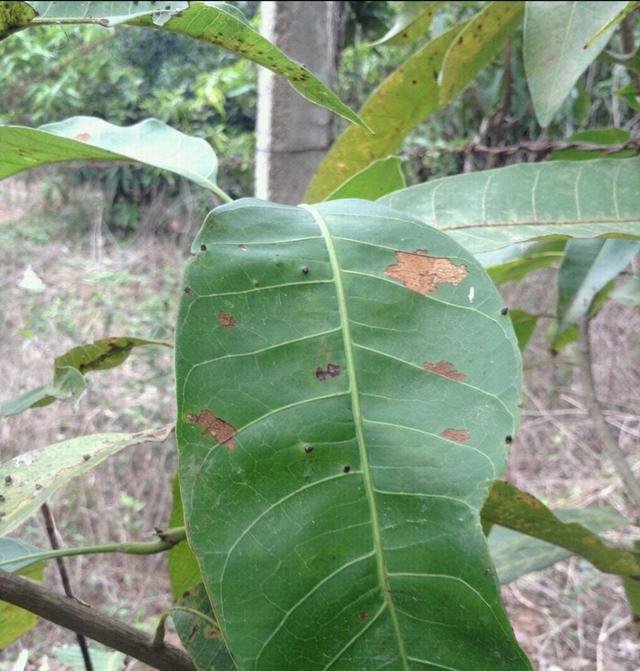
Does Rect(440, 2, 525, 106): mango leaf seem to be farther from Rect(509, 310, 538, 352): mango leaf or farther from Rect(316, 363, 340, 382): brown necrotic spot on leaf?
Rect(316, 363, 340, 382): brown necrotic spot on leaf

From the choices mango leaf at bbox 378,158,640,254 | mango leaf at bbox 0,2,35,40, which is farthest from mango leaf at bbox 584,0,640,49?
mango leaf at bbox 0,2,35,40

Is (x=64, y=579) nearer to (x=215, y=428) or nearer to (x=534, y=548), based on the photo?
(x=215, y=428)

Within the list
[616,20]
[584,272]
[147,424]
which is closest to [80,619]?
[616,20]

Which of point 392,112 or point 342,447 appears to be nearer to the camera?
point 342,447

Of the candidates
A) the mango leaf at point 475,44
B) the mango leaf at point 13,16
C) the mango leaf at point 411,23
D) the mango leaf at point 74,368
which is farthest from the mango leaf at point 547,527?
the mango leaf at point 411,23

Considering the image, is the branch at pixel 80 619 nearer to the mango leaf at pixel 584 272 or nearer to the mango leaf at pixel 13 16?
the mango leaf at pixel 13 16

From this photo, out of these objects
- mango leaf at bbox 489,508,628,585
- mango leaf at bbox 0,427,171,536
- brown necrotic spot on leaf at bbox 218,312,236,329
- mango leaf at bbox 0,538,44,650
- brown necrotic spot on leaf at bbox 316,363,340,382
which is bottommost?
mango leaf at bbox 489,508,628,585
